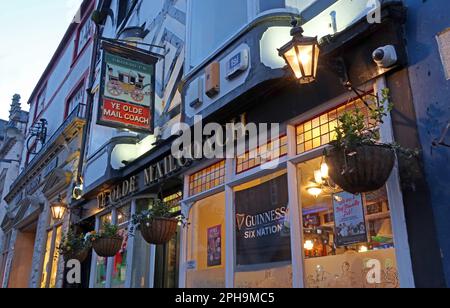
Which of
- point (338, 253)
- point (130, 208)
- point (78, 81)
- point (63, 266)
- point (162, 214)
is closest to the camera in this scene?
point (338, 253)

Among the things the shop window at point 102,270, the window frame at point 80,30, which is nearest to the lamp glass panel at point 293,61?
the shop window at point 102,270

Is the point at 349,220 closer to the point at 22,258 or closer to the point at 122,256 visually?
the point at 122,256

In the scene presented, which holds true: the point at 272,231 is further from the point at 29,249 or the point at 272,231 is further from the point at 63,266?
the point at 29,249

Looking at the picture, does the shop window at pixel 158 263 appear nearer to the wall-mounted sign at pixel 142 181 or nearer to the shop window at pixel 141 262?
the shop window at pixel 141 262

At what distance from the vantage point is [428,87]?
4.48 metres

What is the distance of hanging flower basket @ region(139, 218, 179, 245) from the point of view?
24.1 feet

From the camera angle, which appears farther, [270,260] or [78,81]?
[78,81]

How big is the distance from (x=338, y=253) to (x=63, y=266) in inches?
405

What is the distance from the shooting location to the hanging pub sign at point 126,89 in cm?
898

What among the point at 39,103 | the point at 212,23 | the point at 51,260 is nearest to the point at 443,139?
the point at 212,23

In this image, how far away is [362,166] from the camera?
4094 millimetres

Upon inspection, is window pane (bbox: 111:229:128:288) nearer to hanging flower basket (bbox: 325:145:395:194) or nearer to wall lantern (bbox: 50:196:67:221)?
wall lantern (bbox: 50:196:67:221)
